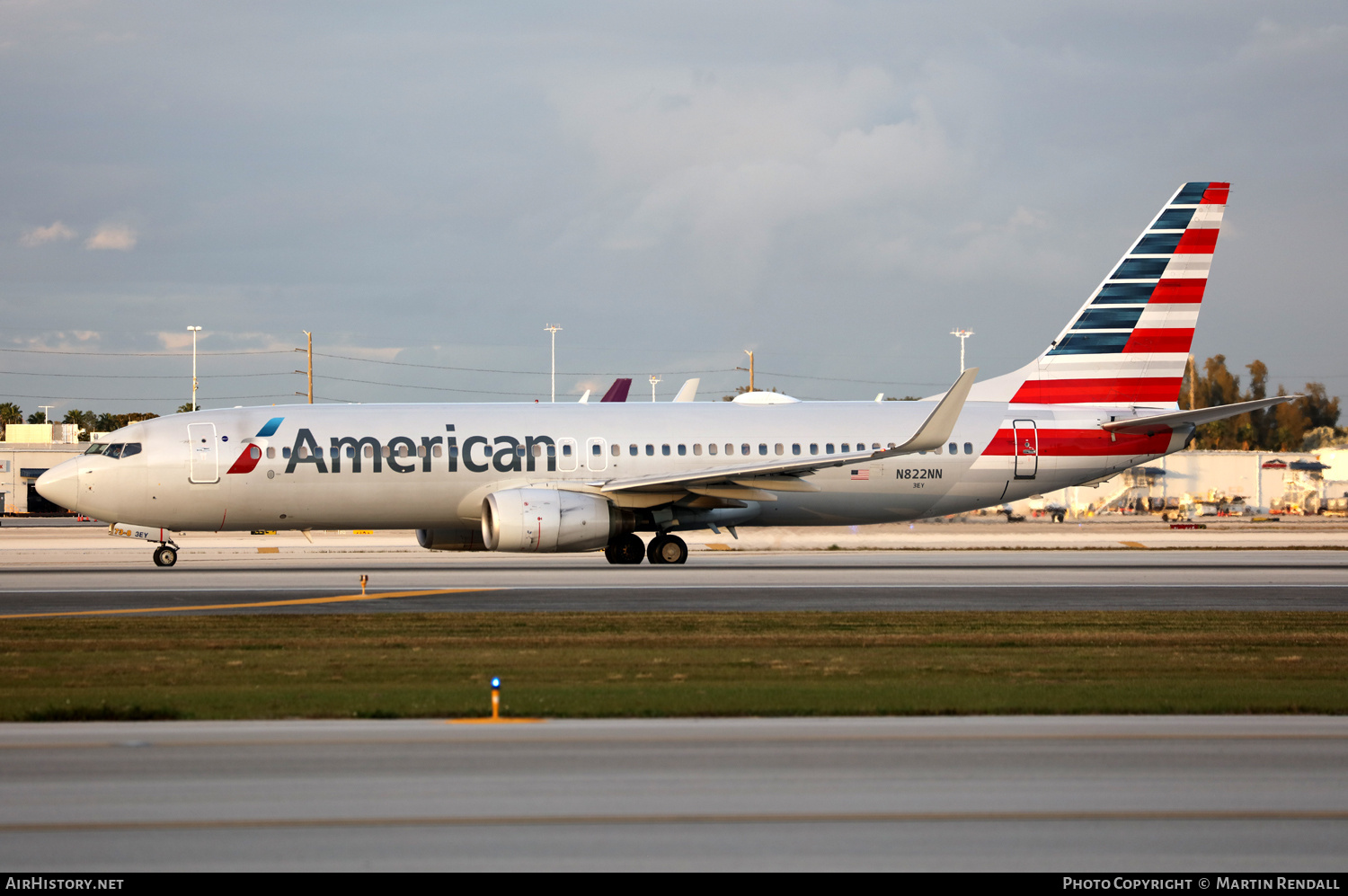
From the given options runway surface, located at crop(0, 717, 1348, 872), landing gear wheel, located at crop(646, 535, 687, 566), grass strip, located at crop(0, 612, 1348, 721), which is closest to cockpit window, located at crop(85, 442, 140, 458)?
grass strip, located at crop(0, 612, 1348, 721)

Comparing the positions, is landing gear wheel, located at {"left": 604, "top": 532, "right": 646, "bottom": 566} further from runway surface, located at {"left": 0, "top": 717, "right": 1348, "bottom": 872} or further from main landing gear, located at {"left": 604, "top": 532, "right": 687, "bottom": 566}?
runway surface, located at {"left": 0, "top": 717, "right": 1348, "bottom": 872}

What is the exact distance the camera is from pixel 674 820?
7293mm

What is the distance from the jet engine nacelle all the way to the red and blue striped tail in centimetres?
1318

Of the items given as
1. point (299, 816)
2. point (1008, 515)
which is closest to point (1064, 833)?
point (299, 816)

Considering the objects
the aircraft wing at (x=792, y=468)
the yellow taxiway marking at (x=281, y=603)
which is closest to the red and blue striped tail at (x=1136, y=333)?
the aircraft wing at (x=792, y=468)

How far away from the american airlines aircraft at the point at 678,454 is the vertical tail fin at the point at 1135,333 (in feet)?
0.17

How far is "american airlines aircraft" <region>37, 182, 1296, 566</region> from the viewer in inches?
1170

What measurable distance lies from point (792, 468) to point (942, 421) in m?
3.73

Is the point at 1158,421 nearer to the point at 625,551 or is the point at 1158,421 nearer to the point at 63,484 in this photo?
the point at 625,551

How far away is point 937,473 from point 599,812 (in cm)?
2624

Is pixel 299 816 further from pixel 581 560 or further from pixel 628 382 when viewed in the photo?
pixel 628 382

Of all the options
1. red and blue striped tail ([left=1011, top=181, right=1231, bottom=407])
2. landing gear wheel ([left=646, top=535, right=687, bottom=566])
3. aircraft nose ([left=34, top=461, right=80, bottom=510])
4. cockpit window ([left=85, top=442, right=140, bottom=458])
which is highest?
red and blue striped tail ([left=1011, top=181, right=1231, bottom=407])

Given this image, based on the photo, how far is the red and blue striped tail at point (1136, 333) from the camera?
34219mm

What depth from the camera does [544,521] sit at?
28141 millimetres
